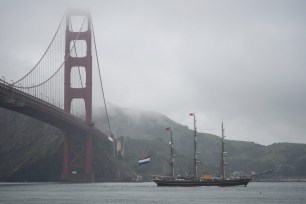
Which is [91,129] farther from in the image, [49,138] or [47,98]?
[49,138]

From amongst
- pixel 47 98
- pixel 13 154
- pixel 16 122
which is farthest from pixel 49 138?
pixel 47 98

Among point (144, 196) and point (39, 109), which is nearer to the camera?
point (144, 196)

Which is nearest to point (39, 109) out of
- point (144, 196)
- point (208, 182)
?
point (144, 196)

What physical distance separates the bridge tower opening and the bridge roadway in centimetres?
266

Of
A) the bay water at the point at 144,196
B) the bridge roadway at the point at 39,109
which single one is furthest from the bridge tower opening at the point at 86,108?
the bay water at the point at 144,196

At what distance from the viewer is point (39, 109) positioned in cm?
9994

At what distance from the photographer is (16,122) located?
645ft

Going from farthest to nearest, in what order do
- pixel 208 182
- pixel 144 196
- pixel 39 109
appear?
1. pixel 208 182
2. pixel 39 109
3. pixel 144 196

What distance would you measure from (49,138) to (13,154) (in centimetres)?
1317

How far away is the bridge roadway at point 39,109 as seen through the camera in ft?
Result: 291

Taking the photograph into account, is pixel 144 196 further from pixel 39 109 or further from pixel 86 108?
pixel 86 108

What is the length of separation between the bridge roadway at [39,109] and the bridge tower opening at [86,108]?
2.66 meters

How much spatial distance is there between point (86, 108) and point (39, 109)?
2964cm

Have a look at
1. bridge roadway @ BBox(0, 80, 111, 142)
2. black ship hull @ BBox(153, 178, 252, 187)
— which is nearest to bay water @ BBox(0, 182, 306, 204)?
bridge roadway @ BBox(0, 80, 111, 142)
